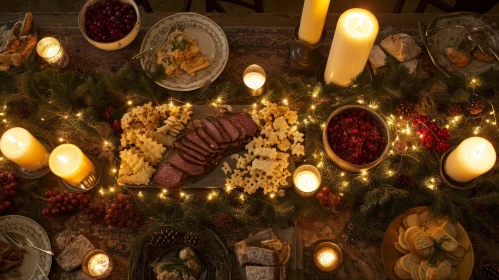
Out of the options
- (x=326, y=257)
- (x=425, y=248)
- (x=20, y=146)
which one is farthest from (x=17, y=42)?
(x=425, y=248)

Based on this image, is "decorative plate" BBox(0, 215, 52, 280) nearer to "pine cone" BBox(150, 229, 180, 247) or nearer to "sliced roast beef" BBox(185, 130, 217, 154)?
"pine cone" BBox(150, 229, 180, 247)

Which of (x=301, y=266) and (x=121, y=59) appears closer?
(x=301, y=266)

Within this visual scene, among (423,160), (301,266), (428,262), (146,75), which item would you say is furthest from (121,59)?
(428,262)

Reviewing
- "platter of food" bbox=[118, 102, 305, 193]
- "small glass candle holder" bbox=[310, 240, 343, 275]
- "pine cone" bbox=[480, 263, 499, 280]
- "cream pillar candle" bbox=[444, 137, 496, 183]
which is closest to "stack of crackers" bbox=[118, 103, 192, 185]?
"platter of food" bbox=[118, 102, 305, 193]

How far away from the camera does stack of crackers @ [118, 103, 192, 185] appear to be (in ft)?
5.01

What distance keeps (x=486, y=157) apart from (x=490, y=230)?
320mm

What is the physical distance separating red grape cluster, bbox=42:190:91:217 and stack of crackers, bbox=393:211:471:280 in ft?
3.76

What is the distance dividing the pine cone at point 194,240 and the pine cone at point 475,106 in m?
1.11

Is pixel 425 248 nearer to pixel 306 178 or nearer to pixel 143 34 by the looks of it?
pixel 306 178

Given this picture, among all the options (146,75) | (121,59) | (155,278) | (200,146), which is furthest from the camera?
(121,59)

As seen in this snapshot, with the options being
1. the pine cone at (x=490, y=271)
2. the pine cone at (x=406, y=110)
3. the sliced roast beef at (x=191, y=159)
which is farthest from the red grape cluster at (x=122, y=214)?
the pine cone at (x=490, y=271)

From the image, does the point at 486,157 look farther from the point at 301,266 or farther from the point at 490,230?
the point at 301,266

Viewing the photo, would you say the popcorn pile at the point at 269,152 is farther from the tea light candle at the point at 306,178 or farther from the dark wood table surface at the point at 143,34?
the dark wood table surface at the point at 143,34

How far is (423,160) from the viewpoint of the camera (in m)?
1.51
